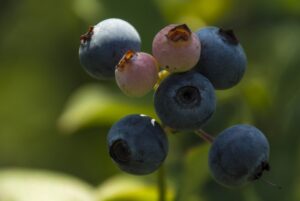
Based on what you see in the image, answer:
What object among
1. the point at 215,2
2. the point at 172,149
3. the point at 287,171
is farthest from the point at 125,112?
the point at 215,2

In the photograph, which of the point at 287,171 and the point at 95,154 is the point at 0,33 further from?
the point at 287,171

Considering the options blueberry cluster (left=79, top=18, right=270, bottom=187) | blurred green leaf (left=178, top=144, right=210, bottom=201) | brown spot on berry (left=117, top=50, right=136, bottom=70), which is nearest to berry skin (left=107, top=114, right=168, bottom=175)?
blueberry cluster (left=79, top=18, right=270, bottom=187)

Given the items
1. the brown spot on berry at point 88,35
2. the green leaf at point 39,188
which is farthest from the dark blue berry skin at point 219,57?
the green leaf at point 39,188

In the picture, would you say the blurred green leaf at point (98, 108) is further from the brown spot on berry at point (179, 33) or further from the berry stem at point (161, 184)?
the brown spot on berry at point (179, 33)

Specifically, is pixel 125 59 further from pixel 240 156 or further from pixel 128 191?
pixel 128 191

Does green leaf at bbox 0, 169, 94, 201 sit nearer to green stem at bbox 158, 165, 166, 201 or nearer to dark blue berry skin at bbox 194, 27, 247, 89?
green stem at bbox 158, 165, 166, 201

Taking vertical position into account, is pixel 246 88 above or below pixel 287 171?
above
